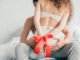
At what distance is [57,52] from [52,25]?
128 millimetres

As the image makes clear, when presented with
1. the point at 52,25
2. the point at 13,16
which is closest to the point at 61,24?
the point at 52,25

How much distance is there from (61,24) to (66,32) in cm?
6

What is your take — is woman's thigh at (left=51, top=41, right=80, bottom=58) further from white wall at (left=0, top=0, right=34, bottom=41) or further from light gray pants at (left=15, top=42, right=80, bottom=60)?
white wall at (left=0, top=0, right=34, bottom=41)

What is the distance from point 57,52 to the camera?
0.84 metres

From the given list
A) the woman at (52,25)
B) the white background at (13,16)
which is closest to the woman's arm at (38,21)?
the woman at (52,25)

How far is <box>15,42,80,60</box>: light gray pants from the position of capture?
758mm

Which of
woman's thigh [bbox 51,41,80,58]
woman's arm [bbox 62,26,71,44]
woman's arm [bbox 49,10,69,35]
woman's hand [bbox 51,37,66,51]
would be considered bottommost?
woman's thigh [bbox 51,41,80,58]

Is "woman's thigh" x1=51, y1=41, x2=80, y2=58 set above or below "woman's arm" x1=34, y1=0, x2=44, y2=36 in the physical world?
below

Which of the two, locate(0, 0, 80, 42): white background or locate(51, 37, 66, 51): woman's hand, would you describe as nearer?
locate(51, 37, 66, 51): woman's hand

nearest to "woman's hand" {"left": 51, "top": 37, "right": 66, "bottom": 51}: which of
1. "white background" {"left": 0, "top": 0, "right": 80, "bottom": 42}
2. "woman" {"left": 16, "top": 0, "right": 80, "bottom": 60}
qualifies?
"woman" {"left": 16, "top": 0, "right": 80, "bottom": 60}

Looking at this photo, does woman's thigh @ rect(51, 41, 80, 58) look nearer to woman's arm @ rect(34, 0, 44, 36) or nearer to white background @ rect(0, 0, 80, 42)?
woman's arm @ rect(34, 0, 44, 36)

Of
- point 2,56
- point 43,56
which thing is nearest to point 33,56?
point 43,56

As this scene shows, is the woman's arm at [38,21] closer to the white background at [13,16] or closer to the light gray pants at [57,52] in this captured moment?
the light gray pants at [57,52]

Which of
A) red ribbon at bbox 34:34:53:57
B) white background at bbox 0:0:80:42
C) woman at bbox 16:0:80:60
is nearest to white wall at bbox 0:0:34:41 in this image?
white background at bbox 0:0:80:42
